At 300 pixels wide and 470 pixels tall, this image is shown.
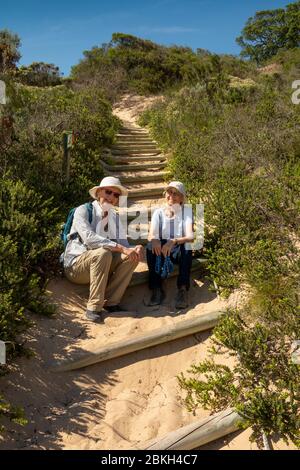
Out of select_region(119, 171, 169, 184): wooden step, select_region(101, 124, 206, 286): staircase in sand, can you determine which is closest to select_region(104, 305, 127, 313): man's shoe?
select_region(101, 124, 206, 286): staircase in sand

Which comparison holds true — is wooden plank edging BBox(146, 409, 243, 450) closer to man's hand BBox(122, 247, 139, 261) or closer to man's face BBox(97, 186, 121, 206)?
man's hand BBox(122, 247, 139, 261)

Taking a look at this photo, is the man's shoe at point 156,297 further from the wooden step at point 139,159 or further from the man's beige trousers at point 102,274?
the wooden step at point 139,159

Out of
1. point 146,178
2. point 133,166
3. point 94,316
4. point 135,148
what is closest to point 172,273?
point 94,316

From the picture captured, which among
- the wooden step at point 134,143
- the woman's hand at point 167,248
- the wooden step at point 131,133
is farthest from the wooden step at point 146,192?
the wooden step at point 131,133

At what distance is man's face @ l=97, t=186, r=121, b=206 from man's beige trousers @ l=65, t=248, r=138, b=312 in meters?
0.57

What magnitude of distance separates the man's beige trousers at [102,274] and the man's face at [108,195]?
57cm

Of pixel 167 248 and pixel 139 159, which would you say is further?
pixel 139 159

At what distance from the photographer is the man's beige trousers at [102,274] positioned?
3.77 metres

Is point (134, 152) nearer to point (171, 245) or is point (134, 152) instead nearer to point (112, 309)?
point (171, 245)

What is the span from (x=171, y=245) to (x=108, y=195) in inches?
34.1

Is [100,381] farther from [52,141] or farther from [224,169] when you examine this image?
[52,141]

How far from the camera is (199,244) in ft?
15.2

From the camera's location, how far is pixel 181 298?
4062 mm

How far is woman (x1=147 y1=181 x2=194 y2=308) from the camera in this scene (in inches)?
162
